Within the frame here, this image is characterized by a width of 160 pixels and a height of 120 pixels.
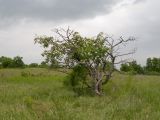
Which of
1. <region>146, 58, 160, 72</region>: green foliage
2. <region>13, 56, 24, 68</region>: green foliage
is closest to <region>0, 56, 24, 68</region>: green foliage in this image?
<region>13, 56, 24, 68</region>: green foliage

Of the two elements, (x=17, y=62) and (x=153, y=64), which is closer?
(x=17, y=62)

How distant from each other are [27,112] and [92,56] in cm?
746

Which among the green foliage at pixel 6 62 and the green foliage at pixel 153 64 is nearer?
the green foliage at pixel 6 62

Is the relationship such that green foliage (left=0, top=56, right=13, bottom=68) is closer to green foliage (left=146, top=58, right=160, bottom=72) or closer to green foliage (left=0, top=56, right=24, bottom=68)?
green foliage (left=0, top=56, right=24, bottom=68)

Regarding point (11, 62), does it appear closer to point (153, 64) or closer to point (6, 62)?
point (6, 62)

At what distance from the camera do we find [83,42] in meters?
17.5

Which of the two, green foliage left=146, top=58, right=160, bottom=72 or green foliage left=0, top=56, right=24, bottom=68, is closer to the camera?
green foliage left=0, top=56, right=24, bottom=68

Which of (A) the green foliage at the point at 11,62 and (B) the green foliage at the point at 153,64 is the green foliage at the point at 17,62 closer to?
(A) the green foliage at the point at 11,62

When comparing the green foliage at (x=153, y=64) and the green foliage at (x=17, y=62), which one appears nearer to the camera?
the green foliage at (x=17, y=62)

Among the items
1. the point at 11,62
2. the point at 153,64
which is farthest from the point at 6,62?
the point at 153,64

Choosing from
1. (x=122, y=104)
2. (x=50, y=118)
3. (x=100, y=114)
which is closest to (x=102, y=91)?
(x=122, y=104)

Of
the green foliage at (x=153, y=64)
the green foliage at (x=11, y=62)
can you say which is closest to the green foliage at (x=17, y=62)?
the green foliage at (x=11, y=62)

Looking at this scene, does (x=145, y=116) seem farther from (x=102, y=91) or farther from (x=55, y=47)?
(x=55, y=47)

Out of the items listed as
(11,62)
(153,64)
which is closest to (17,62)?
(11,62)
